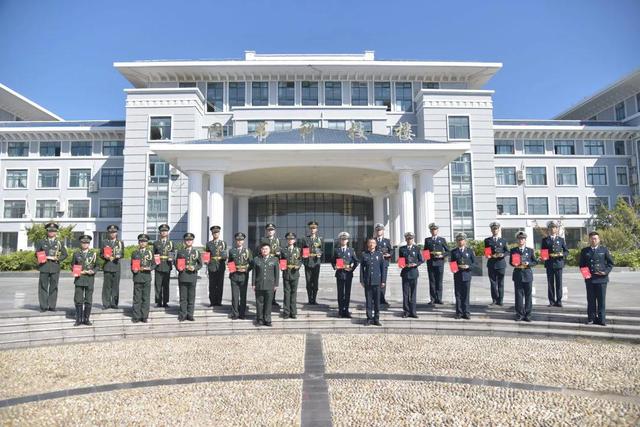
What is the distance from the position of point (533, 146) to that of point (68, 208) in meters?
37.3

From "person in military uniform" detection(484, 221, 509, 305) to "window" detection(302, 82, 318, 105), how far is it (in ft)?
74.6

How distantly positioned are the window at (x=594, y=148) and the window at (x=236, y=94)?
2788 cm

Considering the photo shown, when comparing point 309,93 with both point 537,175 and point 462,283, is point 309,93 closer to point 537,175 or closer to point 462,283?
point 537,175

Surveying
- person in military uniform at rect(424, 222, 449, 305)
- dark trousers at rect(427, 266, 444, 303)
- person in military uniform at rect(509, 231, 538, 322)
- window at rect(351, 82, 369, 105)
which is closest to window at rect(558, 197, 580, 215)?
window at rect(351, 82, 369, 105)

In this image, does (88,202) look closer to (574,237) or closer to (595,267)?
(595,267)

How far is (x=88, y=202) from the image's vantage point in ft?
107

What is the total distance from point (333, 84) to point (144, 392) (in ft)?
92.2

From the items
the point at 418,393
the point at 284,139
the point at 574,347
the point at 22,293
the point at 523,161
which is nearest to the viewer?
the point at 418,393

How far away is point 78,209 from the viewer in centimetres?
3262

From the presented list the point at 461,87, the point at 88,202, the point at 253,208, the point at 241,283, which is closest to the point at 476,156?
the point at 461,87

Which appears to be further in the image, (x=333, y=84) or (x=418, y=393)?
(x=333, y=84)

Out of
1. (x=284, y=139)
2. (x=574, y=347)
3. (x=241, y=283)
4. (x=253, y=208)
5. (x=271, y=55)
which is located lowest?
(x=574, y=347)

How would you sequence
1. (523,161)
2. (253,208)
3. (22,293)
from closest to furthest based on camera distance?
1. (22,293)
2. (253,208)
3. (523,161)

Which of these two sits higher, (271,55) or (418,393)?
(271,55)
